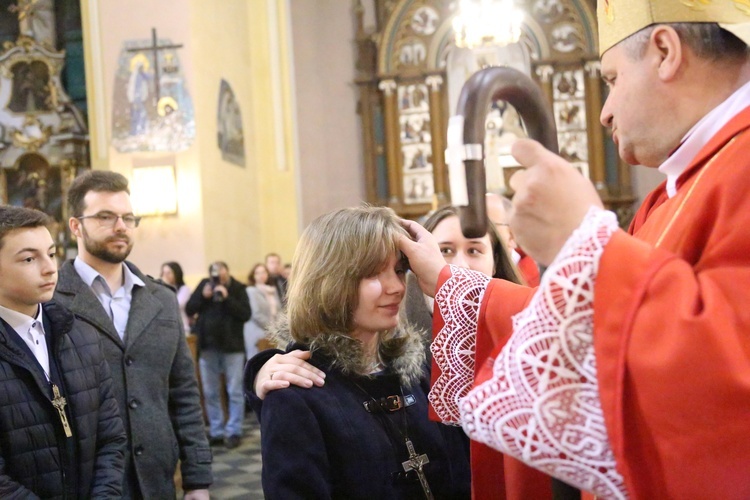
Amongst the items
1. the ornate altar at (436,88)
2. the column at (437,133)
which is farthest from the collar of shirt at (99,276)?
the column at (437,133)

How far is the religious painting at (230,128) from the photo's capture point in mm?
10375

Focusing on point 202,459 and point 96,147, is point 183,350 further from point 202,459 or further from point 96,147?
point 96,147

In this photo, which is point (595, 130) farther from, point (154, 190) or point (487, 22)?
point (154, 190)

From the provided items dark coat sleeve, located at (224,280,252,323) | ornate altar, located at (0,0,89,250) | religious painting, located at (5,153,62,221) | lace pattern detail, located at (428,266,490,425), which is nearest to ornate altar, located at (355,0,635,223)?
ornate altar, located at (0,0,89,250)

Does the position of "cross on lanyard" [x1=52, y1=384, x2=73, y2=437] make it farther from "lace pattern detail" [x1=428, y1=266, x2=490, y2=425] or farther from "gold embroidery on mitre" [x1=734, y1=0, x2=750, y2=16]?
"gold embroidery on mitre" [x1=734, y1=0, x2=750, y2=16]

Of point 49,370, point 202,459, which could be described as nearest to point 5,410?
point 49,370

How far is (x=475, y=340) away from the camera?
1398 mm

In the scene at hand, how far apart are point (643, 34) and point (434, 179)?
38.6 ft

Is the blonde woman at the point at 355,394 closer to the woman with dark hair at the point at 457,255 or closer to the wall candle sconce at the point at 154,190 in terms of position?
the woman with dark hair at the point at 457,255

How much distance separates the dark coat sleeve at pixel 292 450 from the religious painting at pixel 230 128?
894 cm

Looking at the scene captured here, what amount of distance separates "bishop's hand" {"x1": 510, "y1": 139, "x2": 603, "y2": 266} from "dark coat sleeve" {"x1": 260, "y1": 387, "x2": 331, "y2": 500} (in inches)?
33.5

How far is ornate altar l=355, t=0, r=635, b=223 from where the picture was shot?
500 inches

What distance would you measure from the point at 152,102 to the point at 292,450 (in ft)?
27.9

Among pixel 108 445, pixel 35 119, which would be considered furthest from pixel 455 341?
pixel 35 119
